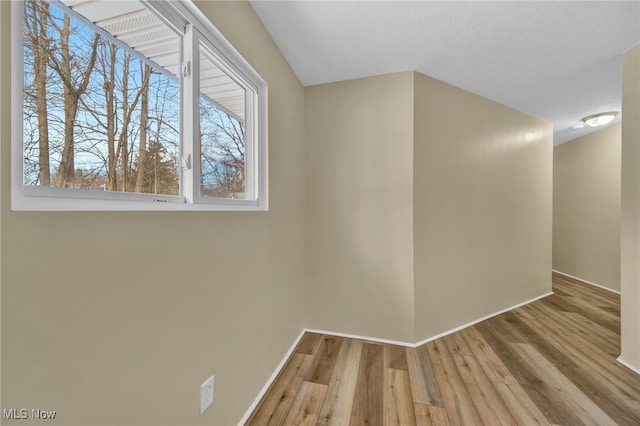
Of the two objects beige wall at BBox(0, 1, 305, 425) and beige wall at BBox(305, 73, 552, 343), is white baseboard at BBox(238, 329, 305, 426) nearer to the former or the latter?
beige wall at BBox(0, 1, 305, 425)

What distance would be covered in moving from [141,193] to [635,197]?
9.97 feet

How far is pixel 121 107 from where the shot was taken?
2.69 feet

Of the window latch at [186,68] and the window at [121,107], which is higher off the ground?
the window latch at [186,68]

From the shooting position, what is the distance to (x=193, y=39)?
3.54ft

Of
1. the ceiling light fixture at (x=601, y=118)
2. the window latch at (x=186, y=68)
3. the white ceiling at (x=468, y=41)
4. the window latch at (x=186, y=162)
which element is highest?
the white ceiling at (x=468, y=41)

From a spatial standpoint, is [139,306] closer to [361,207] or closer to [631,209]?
[361,207]

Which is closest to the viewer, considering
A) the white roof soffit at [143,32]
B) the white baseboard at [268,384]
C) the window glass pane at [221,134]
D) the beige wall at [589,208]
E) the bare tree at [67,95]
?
the bare tree at [67,95]

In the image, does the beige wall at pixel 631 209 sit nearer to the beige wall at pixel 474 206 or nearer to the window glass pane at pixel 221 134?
the beige wall at pixel 474 206

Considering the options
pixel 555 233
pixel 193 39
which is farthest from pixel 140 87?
pixel 555 233

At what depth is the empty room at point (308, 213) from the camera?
2.09ft

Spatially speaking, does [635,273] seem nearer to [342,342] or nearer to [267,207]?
[342,342]

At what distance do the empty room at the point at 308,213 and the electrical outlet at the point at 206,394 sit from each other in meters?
0.01

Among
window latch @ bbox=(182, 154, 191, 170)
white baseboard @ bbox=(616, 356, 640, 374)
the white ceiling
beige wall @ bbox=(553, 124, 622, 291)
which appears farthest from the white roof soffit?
beige wall @ bbox=(553, 124, 622, 291)

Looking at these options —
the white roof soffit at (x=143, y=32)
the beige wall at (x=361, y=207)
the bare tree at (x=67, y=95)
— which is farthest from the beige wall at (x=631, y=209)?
the bare tree at (x=67, y=95)
